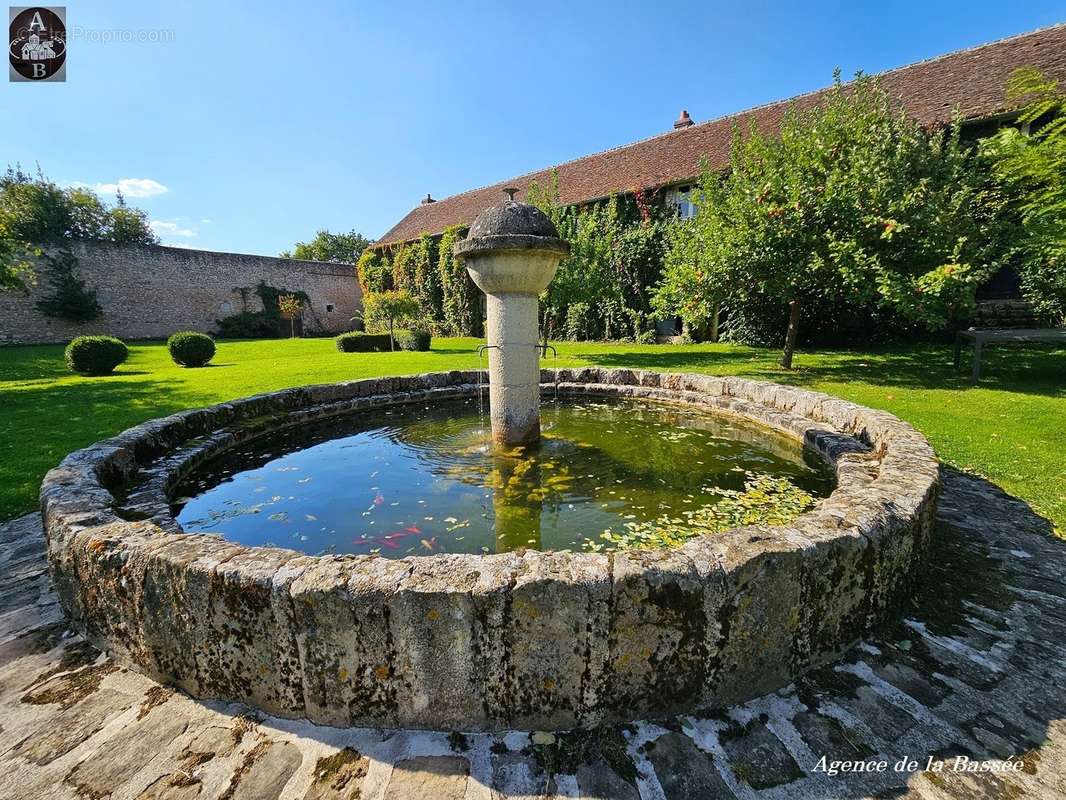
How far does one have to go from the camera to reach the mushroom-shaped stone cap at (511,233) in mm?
4488

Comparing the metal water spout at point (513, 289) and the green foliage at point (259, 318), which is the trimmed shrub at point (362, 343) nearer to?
the green foliage at point (259, 318)

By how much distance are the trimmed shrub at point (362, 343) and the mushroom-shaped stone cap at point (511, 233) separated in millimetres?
16414

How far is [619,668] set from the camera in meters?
1.98

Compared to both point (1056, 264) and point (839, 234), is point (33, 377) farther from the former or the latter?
point (1056, 264)

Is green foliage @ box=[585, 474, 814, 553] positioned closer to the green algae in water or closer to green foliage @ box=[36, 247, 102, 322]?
the green algae in water

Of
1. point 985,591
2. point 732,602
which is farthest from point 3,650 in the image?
point 985,591

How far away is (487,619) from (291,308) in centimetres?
3310

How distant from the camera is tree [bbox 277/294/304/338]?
30.4 metres

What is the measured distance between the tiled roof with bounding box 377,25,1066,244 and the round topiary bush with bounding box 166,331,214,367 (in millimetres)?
12875

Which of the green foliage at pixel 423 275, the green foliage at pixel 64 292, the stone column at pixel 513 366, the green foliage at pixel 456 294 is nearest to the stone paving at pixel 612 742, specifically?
the stone column at pixel 513 366

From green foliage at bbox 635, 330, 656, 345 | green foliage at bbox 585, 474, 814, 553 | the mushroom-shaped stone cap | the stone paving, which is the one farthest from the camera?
green foliage at bbox 635, 330, 656, 345

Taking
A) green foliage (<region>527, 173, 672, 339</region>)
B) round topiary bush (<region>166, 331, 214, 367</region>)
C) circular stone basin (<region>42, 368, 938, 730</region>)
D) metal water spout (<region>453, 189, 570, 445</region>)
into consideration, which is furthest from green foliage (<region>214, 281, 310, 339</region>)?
circular stone basin (<region>42, 368, 938, 730</region>)

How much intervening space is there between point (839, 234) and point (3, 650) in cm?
1206

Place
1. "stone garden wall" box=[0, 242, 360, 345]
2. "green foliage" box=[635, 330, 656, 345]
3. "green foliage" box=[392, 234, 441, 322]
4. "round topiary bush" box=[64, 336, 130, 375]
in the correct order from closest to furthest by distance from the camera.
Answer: "round topiary bush" box=[64, 336, 130, 375] → "green foliage" box=[635, 330, 656, 345] → "stone garden wall" box=[0, 242, 360, 345] → "green foliage" box=[392, 234, 441, 322]
